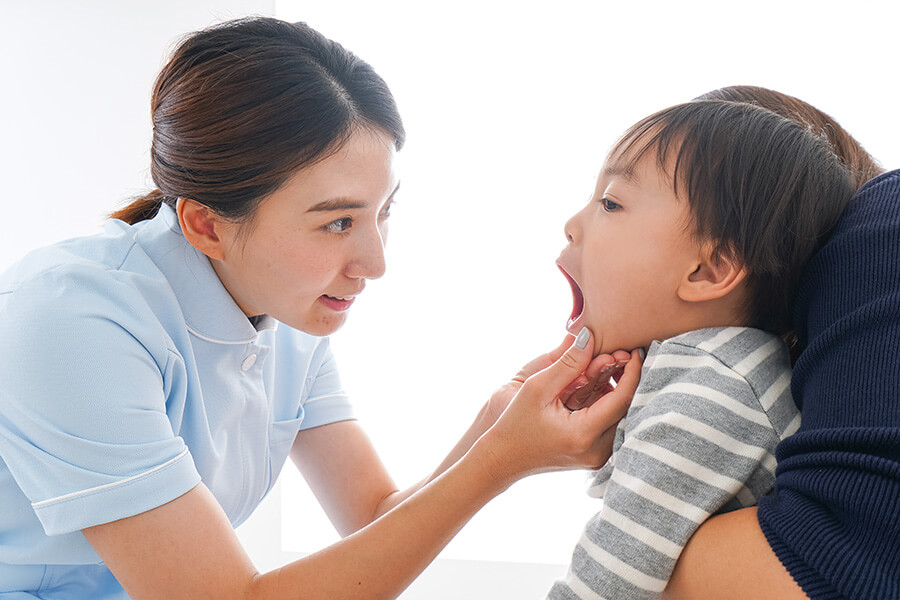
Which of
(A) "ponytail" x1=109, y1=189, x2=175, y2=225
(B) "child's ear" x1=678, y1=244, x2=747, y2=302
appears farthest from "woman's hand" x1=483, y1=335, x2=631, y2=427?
(A) "ponytail" x1=109, y1=189, x2=175, y2=225

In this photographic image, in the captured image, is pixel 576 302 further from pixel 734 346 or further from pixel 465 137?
pixel 465 137

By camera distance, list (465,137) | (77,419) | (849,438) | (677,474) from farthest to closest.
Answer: (465,137) < (77,419) < (677,474) < (849,438)

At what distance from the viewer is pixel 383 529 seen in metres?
1.05

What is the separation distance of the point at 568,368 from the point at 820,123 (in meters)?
0.47

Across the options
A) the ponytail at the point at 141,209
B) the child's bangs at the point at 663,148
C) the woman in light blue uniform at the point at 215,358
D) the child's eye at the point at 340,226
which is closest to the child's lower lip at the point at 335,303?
the woman in light blue uniform at the point at 215,358

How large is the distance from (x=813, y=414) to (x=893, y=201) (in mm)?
260

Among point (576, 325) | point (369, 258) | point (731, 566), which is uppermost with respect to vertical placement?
point (369, 258)

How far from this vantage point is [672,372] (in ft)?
3.14

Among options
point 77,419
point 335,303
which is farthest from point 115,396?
point 335,303

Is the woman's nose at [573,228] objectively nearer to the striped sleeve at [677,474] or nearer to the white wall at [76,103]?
the striped sleeve at [677,474]

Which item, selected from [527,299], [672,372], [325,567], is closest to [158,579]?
[325,567]

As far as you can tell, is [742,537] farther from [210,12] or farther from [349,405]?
[210,12]

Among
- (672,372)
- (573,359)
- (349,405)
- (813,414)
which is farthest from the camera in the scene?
(349,405)

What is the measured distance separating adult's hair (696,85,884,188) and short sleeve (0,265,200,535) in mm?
909
